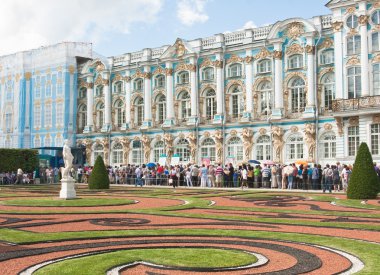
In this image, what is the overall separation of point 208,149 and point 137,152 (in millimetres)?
8680

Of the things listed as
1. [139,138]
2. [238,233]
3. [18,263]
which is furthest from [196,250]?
[139,138]

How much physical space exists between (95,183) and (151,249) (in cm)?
2350

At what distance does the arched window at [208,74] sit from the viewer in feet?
161

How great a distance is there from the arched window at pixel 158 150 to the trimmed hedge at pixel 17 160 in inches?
451

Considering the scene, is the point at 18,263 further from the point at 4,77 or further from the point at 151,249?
the point at 4,77

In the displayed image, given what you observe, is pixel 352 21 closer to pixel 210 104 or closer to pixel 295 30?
pixel 295 30

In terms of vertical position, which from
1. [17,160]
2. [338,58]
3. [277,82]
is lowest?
[17,160]

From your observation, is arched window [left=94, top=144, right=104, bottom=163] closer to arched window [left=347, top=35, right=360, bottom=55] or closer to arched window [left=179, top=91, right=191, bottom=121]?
arched window [left=179, top=91, right=191, bottom=121]

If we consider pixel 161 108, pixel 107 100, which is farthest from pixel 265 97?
pixel 107 100

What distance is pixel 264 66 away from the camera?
4588cm

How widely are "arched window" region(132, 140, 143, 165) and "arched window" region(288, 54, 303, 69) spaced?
17.2m

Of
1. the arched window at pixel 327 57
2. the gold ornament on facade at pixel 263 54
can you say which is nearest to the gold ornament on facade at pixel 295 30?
the gold ornament on facade at pixel 263 54

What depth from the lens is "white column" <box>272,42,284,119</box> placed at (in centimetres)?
4406

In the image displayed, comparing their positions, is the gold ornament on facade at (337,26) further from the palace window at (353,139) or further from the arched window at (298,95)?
the palace window at (353,139)
